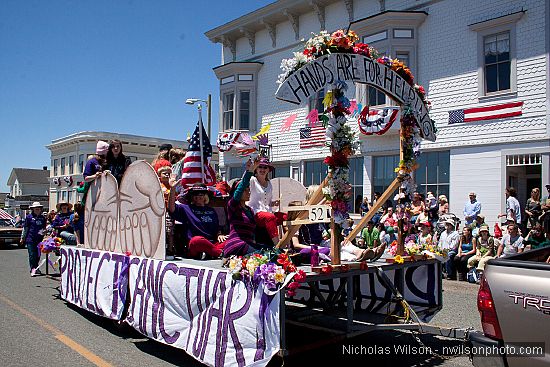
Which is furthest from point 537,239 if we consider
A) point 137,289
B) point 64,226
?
point 64,226

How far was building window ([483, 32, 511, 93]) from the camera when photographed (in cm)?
1460

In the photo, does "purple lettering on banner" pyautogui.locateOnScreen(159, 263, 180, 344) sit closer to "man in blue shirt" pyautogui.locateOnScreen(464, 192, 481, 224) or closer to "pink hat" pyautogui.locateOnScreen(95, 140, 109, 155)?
"pink hat" pyautogui.locateOnScreen(95, 140, 109, 155)

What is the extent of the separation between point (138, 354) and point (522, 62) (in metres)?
13.0

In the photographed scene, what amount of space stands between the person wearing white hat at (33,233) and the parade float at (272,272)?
6363 millimetres

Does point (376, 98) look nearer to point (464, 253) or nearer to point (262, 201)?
point (464, 253)

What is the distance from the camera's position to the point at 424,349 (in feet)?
19.6

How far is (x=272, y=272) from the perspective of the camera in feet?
14.5

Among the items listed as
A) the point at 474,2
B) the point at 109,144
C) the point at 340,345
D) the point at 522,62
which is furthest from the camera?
the point at 474,2

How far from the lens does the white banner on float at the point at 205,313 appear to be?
4473 mm

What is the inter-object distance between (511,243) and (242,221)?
27.6 ft

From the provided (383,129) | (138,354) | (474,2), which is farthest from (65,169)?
(138,354)

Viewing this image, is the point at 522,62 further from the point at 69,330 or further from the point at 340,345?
the point at 69,330

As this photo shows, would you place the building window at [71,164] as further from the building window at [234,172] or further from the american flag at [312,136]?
the american flag at [312,136]

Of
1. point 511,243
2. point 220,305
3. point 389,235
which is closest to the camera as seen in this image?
point 220,305
